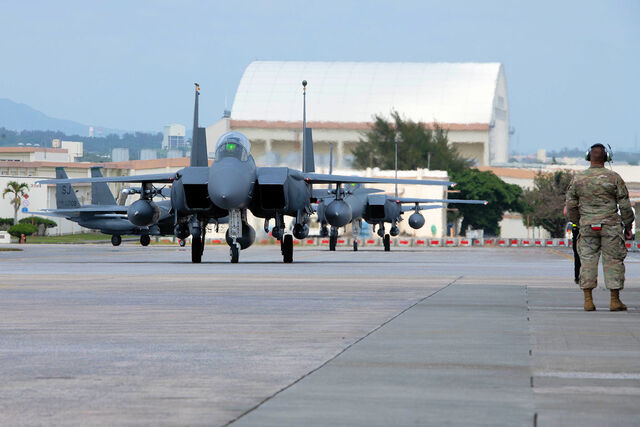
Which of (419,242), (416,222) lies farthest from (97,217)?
(419,242)

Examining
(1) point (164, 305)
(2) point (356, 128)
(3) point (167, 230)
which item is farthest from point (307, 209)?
(2) point (356, 128)

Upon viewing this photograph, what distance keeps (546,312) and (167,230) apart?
4921 cm

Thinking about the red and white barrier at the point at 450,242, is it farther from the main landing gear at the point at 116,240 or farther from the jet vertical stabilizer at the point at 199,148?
the jet vertical stabilizer at the point at 199,148

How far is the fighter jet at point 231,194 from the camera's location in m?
33.8

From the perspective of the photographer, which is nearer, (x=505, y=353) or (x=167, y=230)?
(x=505, y=353)

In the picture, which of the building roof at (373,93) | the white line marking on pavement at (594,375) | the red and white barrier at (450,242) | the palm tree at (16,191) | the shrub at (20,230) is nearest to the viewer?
the white line marking on pavement at (594,375)

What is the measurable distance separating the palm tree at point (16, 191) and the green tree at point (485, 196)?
153ft

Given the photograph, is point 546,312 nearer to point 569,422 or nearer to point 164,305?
point 164,305

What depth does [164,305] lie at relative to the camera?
1590cm

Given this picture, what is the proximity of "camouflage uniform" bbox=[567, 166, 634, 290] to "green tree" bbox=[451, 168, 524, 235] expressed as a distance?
109112mm

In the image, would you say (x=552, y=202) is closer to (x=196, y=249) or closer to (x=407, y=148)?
(x=407, y=148)

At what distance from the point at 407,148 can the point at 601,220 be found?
365 ft

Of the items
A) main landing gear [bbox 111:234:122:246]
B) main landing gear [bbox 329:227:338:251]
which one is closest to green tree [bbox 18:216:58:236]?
main landing gear [bbox 111:234:122:246]

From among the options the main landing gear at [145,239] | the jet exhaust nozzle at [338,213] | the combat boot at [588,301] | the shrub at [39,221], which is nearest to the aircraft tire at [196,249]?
the jet exhaust nozzle at [338,213]
